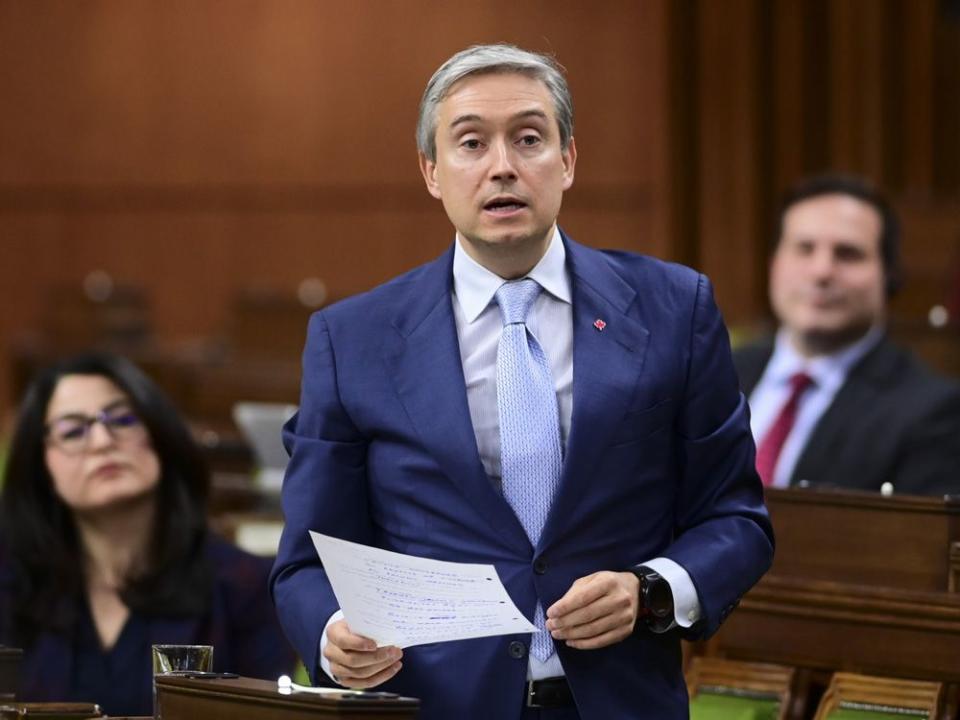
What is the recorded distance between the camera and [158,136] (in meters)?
9.55

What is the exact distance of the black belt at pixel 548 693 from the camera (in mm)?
1840

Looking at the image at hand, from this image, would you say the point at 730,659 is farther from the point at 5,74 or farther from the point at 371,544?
the point at 5,74

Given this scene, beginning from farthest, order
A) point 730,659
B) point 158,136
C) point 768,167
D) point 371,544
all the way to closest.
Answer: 1. point 158,136
2. point 768,167
3. point 730,659
4. point 371,544

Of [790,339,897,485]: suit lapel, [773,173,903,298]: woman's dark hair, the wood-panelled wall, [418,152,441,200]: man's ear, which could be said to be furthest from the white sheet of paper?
the wood-panelled wall

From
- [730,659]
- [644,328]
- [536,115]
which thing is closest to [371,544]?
[644,328]

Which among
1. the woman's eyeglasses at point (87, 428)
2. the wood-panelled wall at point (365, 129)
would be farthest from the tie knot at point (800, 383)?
the wood-panelled wall at point (365, 129)

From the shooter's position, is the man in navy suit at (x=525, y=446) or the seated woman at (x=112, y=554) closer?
the man in navy suit at (x=525, y=446)

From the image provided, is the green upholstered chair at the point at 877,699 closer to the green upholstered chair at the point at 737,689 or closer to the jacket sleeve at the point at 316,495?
the green upholstered chair at the point at 737,689

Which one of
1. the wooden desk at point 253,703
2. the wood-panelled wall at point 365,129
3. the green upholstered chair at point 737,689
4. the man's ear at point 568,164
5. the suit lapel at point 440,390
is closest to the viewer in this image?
the wooden desk at point 253,703

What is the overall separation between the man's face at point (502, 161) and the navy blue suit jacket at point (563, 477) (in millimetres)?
110

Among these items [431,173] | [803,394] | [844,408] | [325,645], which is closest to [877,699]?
[325,645]

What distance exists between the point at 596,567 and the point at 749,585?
19cm

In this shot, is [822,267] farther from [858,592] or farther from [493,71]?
[493,71]

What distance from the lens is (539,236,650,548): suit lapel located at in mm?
1817
